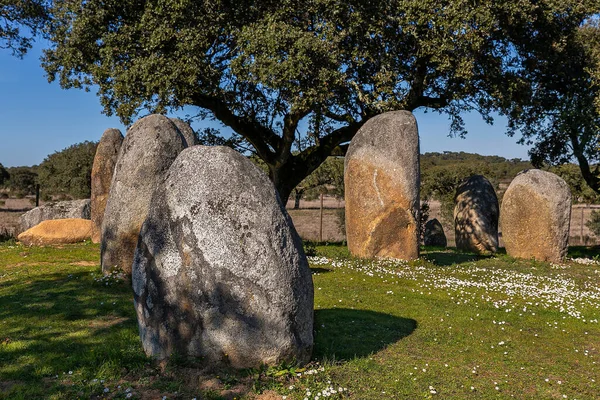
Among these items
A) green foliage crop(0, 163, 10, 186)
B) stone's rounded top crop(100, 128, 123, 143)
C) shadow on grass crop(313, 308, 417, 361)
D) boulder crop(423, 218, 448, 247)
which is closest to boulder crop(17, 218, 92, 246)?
stone's rounded top crop(100, 128, 123, 143)

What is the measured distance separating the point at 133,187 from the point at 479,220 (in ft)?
48.4

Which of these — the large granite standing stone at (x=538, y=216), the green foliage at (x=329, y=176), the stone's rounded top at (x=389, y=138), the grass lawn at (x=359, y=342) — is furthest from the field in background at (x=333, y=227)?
the grass lawn at (x=359, y=342)

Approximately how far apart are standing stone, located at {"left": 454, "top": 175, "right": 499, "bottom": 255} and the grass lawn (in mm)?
7571

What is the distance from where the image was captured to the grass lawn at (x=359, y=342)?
6.09m

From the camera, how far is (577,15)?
67.7 ft

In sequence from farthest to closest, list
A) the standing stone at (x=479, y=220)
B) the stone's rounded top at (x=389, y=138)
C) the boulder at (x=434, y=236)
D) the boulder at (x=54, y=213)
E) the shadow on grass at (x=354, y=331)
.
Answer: the boulder at (x=434, y=236) → the boulder at (x=54, y=213) → the standing stone at (x=479, y=220) → the stone's rounded top at (x=389, y=138) → the shadow on grass at (x=354, y=331)

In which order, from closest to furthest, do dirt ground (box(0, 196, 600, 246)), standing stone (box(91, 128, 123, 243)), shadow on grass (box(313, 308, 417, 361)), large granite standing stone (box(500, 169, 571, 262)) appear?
shadow on grass (box(313, 308, 417, 361)), large granite standing stone (box(500, 169, 571, 262)), standing stone (box(91, 128, 123, 243)), dirt ground (box(0, 196, 600, 246))

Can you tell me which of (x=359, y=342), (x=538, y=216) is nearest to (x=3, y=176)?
(x=538, y=216)

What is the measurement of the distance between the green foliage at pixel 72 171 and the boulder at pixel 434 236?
2533 centimetres

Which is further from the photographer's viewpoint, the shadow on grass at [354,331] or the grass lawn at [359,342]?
the shadow on grass at [354,331]

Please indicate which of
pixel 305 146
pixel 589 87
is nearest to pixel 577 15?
pixel 589 87

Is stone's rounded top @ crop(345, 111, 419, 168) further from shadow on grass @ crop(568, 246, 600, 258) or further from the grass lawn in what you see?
shadow on grass @ crop(568, 246, 600, 258)

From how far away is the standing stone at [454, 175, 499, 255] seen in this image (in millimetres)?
21594

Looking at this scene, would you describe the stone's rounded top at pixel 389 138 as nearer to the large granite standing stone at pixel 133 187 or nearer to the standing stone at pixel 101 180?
the large granite standing stone at pixel 133 187
